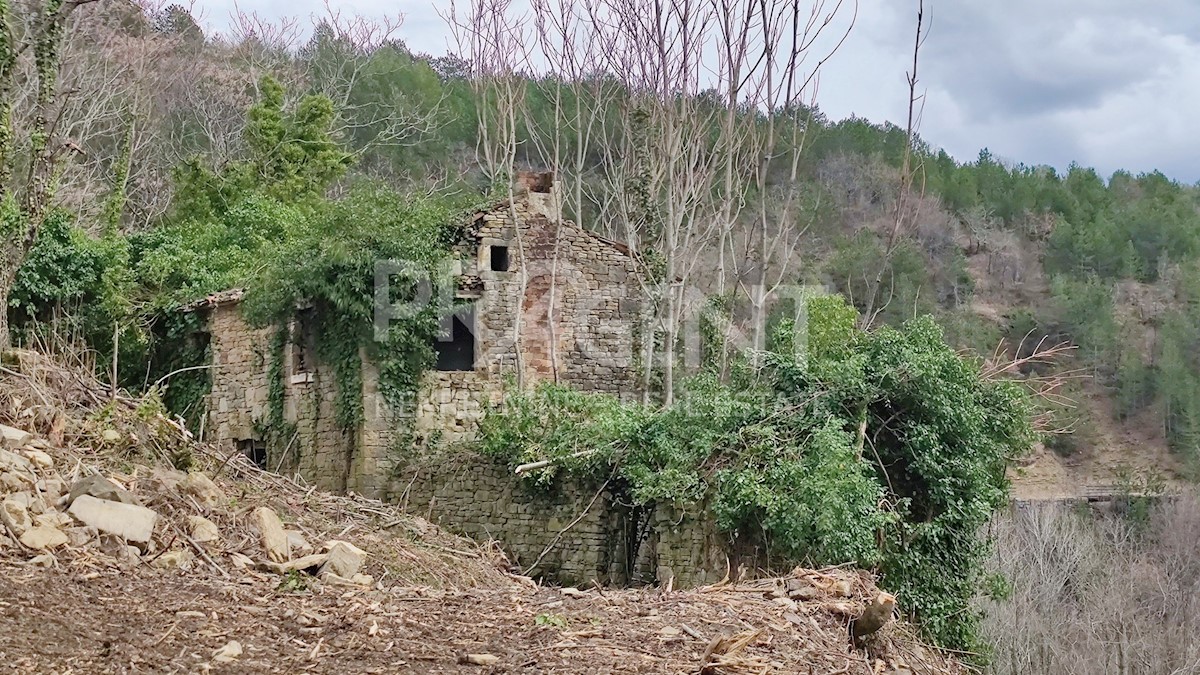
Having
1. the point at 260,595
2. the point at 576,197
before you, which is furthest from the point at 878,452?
the point at 576,197

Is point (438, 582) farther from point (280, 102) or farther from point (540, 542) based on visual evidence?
point (280, 102)

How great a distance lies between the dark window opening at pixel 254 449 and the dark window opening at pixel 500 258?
4212 mm

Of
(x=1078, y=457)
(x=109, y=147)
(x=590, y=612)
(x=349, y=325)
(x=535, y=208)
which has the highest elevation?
(x=109, y=147)

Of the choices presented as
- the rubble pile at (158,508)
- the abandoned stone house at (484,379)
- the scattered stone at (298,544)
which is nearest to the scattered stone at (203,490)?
the rubble pile at (158,508)

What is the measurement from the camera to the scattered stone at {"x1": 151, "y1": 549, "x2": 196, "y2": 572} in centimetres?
655

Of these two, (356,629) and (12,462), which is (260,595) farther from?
(12,462)

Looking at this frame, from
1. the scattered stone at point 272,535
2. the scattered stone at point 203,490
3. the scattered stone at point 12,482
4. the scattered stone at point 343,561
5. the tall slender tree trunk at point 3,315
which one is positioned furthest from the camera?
the tall slender tree trunk at point 3,315

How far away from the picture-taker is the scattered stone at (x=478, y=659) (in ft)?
17.5

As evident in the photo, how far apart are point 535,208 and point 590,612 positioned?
39.7 feet

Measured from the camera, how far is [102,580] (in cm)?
604

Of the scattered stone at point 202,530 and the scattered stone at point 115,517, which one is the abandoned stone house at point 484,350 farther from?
the scattered stone at point 115,517

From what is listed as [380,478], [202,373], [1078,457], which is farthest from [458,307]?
[1078,457]

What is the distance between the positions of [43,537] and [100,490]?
70 cm

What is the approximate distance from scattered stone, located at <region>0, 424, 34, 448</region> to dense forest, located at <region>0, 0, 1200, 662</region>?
1.22m
